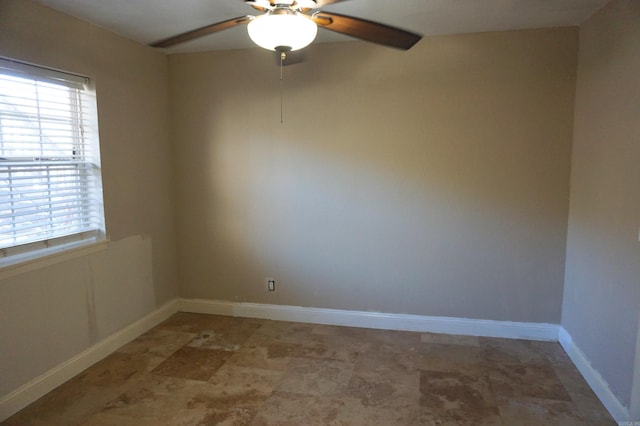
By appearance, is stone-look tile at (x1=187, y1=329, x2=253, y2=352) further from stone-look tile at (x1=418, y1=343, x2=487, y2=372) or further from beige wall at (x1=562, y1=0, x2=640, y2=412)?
beige wall at (x1=562, y1=0, x2=640, y2=412)

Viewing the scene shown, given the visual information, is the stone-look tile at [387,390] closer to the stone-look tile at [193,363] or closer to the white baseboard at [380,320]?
the white baseboard at [380,320]

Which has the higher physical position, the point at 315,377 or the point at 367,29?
the point at 367,29

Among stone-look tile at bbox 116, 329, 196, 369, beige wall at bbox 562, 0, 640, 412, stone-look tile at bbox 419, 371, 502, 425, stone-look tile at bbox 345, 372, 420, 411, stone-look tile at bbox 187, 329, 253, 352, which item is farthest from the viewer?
stone-look tile at bbox 187, 329, 253, 352

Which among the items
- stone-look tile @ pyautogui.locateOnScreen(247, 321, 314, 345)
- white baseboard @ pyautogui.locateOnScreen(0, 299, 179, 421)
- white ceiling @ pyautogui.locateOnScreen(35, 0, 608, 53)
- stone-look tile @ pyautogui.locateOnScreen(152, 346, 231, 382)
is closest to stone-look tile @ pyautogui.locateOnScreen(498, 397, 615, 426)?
stone-look tile @ pyautogui.locateOnScreen(247, 321, 314, 345)

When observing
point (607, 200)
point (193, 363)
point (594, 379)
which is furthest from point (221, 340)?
point (607, 200)

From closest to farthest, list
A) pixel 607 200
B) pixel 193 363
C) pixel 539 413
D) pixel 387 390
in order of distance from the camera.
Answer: pixel 539 413 < pixel 607 200 < pixel 387 390 < pixel 193 363

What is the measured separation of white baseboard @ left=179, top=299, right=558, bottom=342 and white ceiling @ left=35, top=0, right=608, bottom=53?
223 cm

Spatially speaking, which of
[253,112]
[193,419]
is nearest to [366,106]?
[253,112]

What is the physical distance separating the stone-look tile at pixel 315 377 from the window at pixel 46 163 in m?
1.68

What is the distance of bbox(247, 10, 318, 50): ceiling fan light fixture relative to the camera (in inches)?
69.1

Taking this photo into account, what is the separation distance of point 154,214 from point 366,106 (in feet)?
6.56

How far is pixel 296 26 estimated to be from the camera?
177 cm

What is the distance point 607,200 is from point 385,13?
69.8 inches

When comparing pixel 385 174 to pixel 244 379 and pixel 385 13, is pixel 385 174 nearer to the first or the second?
pixel 385 13
